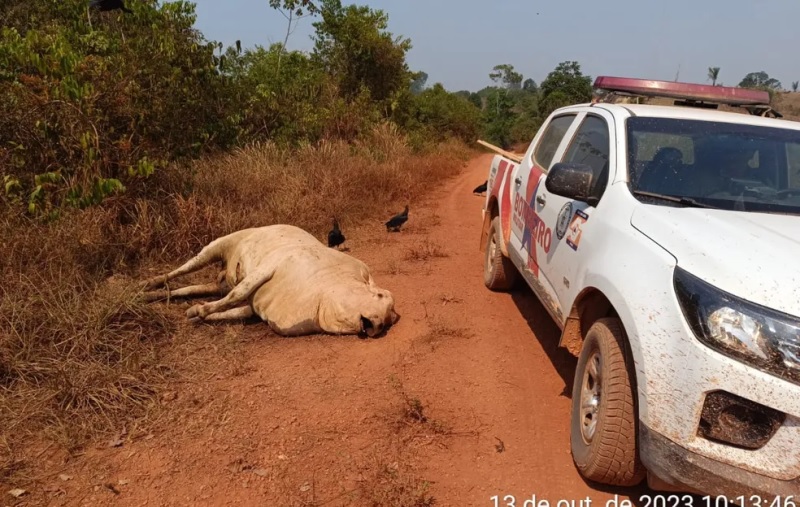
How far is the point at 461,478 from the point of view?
2906 millimetres

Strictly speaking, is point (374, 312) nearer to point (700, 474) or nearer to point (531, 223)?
point (531, 223)

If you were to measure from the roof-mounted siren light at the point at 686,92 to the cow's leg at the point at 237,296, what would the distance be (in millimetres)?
3120

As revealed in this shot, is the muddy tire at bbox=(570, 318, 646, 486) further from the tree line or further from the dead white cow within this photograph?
the tree line

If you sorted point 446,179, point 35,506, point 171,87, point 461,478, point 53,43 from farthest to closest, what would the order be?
point 446,179, point 171,87, point 53,43, point 461,478, point 35,506

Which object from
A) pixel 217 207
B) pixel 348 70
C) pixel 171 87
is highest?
pixel 348 70

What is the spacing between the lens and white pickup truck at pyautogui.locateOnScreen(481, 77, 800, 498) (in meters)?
2.01

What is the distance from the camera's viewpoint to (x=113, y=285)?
4.67m

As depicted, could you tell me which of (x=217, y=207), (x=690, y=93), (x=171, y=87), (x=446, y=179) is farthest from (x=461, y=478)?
(x=446, y=179)

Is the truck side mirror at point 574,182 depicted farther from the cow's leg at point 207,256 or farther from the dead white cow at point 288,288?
the cow's leg at point 207,256

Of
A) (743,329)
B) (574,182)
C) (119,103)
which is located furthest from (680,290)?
(119,103)

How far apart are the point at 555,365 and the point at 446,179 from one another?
445 inches

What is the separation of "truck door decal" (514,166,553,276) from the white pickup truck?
3cm

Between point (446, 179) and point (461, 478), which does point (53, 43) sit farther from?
point (446, 179)

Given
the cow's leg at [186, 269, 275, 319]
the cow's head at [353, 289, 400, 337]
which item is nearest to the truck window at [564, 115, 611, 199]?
the cow's head at [353, 289, 400, 337]
